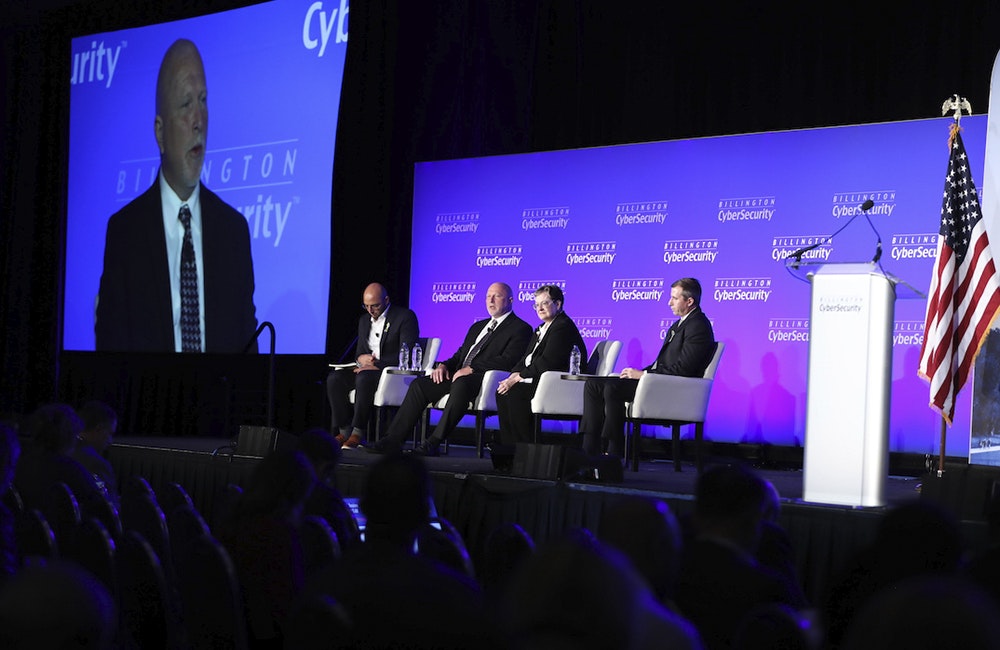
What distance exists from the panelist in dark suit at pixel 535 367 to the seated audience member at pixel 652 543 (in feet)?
17.7

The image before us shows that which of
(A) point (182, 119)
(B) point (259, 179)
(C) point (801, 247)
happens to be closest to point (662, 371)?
(C) point (801, 247)

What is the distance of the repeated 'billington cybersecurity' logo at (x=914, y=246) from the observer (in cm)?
739

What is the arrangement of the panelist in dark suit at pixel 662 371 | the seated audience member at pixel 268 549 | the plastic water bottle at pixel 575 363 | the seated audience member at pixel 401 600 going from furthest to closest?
the plastic water bottle at pixel 575 363, the panelist in dark suit at pixel 662 371, the seated audience member at pixel 268 549, the seated audience member at pixel 401 600

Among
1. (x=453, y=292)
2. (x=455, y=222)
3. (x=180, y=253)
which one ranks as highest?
(x=455, y=222)

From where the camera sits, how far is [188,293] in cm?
1041

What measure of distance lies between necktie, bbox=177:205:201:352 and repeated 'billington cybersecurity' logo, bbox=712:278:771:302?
462 centimetres

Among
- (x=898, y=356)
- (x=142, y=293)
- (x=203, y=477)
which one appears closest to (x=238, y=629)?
(x=203, y=477)

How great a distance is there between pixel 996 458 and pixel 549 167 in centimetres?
412

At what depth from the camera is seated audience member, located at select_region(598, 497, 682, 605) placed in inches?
77.9

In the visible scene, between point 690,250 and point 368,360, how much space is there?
7.97 ft

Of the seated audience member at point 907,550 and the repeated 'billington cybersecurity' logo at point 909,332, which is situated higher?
the repeated 'billington cybersecurity' logo at point 909,332

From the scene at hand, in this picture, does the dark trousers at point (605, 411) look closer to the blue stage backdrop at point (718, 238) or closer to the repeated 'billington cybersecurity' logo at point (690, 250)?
the blue stage backdrop at point (718, 238)

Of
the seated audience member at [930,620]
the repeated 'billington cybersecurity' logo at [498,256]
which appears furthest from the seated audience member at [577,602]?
→ the repeated 'billington cybersecurity' logo at [498,256]

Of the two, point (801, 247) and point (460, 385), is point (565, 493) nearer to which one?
point (460, 385)
